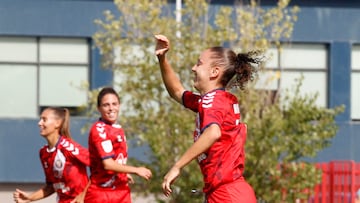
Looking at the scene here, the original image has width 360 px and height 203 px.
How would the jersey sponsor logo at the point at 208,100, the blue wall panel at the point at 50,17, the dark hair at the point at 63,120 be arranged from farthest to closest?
the blue wall panel at the point at 50,17 → the dark hair at the point at 63,120 → the jersey sponsor logo at the point at 208,100

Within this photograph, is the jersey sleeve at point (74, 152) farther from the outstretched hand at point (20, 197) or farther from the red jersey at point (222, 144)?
the red jersey at point (222, 144)

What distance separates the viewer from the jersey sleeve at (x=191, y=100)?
26.3 ft

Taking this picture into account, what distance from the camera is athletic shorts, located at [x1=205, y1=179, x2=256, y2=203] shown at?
7680 millimetres

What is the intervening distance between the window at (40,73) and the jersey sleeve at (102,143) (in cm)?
1215

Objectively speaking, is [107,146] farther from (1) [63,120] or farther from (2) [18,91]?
(2) [18,91]

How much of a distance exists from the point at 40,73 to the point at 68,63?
1.92 ft

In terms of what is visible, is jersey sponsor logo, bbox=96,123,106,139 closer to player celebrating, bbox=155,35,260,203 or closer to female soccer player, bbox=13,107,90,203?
female soccer player, bbox=13,107,90,203

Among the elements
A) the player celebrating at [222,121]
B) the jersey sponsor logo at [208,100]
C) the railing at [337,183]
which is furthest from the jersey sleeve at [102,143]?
the railing at [337,183]

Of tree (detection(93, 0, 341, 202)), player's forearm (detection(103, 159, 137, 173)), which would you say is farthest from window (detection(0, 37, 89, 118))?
player's forearm (detection(103, 159, 137, 173))

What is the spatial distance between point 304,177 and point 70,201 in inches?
254

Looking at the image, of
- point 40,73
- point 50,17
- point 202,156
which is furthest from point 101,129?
point 40,73

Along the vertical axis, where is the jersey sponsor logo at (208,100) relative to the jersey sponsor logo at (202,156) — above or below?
above

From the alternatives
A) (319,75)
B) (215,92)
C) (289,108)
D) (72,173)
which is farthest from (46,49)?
(215,92)

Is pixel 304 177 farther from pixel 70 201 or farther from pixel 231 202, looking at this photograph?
pixel 231 202
